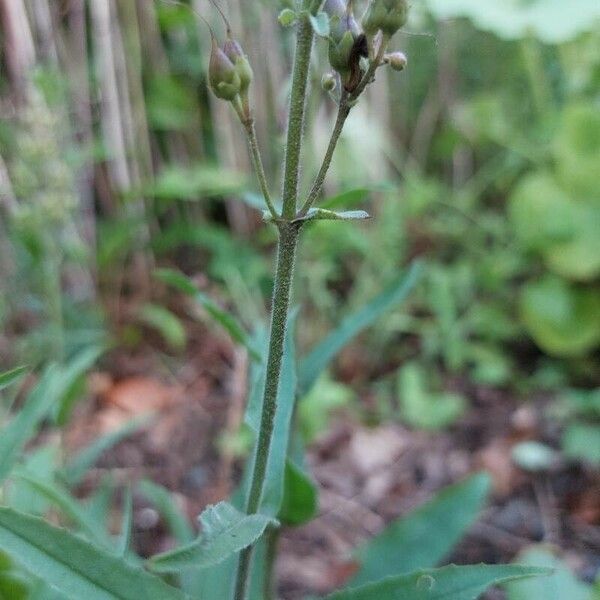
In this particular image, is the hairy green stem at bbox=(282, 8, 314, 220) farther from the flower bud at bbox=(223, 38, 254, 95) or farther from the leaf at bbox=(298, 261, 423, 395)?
the leaf at bbox=(298, 261, 423, 395)

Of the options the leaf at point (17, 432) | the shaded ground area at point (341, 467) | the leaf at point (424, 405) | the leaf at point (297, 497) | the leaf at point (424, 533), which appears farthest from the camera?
the leaf at point (424, 405)

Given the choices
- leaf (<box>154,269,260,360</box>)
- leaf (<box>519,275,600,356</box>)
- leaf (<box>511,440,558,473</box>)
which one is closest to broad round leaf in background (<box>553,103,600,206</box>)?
leaf (<box>519,275,600,356</box>)

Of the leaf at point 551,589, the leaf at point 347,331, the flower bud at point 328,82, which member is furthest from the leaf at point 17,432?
the leaf at point 551,589

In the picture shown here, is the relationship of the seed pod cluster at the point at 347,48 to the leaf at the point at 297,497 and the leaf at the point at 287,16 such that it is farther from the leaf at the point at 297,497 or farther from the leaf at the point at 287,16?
the leaf at the point at 297,497

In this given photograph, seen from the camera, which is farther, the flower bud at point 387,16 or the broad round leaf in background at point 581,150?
the broad round leaf in background at point 581,150

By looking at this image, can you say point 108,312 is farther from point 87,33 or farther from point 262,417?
point 262,417

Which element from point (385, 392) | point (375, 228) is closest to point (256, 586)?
point (385, 392)

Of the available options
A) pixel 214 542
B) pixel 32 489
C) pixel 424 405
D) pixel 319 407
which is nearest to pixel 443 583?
pixel 214 542

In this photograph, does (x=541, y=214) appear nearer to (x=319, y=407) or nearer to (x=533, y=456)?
(x=533, y=456)
